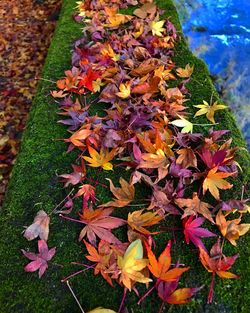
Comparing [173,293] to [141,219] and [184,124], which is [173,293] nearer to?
[141,219]

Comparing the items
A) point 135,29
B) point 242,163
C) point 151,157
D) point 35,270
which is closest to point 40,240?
point 35,270

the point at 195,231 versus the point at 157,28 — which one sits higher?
the point at 157,28

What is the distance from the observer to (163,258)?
1806 mm

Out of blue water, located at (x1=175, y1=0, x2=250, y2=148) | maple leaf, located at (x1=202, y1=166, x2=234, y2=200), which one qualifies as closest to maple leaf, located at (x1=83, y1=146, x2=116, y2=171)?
maple leaf, located at (x1=202, y1=166, x2=234, y2=200)

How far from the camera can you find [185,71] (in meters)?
3.21

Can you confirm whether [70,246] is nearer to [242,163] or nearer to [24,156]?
[24,156]

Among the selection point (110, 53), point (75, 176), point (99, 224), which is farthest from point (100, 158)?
point (110, 53)

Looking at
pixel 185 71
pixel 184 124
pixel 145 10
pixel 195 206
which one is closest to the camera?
pixel 195 206

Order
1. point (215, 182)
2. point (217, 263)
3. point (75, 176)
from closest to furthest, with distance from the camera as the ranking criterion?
point (217, 263), point (215, 182), point (75, 176)

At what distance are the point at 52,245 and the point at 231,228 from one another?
3.16ft

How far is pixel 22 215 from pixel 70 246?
363 millimetres

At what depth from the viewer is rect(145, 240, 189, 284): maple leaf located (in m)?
1.78

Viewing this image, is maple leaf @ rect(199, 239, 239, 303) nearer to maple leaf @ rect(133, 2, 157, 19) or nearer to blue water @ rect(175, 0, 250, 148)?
blue water @ rect(175, 0, 250, 148)

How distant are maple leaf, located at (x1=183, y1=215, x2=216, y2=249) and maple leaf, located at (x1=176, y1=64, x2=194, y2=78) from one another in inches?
60.3
